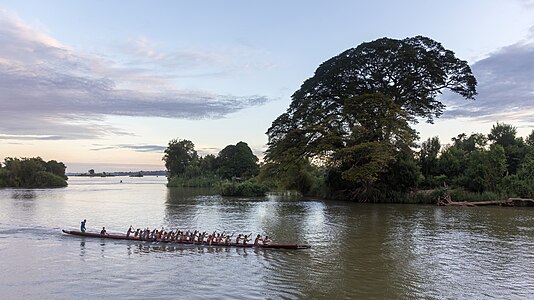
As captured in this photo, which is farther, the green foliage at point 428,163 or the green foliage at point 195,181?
the green foliage at point 195,181

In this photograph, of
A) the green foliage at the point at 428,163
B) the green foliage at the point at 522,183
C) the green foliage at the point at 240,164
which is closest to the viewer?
the green foliage at the point at 522,183

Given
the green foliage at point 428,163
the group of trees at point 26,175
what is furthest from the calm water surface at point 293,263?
the group of trees at point 26,175

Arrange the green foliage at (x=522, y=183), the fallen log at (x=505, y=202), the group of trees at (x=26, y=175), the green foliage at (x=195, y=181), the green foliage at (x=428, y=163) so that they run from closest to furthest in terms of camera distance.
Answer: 1. the fallen log at (x=505, y=202)
2. the green foliage at (x=522, y=183)
3. the green foliage at (x=428, y=163)
4. the group of trees at (x=26, y=175)
5. the green foliage at (x=195, y=181)

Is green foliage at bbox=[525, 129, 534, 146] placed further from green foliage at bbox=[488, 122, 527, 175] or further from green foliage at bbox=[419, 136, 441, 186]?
green foliage at bbox=[419, 136, 441, 186]

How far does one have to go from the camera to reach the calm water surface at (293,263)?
1398 centimetres

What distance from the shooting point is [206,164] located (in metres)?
113

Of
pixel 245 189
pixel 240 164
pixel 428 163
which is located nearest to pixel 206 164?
pixel 240 164

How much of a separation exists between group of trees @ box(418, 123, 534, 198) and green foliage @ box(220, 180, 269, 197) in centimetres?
2329

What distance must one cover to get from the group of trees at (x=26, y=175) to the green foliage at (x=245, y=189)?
55.7 meters

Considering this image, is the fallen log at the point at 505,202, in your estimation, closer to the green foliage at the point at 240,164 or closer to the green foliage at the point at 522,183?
the green foliage at the point at 522,183

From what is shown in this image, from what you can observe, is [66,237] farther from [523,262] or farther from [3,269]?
[523,262]

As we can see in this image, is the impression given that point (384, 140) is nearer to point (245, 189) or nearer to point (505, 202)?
point (505, 202)

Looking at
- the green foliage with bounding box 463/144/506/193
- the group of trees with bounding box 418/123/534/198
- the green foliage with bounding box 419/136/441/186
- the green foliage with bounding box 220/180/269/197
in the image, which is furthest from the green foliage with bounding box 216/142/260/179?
the green foliage with bounding box 463/144/506/193

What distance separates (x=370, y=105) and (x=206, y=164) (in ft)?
→ 241
